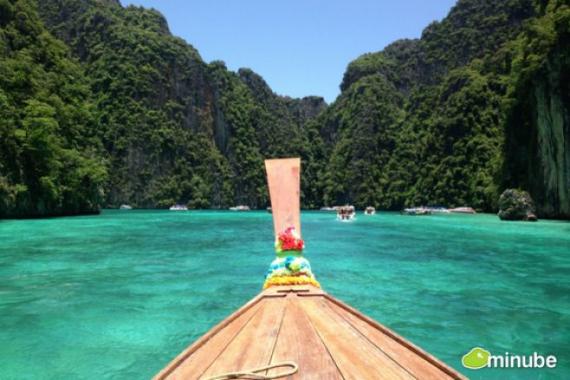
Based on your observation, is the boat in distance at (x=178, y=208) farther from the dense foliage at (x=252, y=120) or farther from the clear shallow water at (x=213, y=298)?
the clear shallow water at (x=213, y=298)

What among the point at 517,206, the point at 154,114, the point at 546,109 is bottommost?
the point at 517,206

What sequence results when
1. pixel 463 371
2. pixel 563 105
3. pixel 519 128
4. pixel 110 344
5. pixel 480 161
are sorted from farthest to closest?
1. pixel 480 161
2. pixel 519 128
3. pixel 563 105
4. pixel 110 344
5. pixel 463 371

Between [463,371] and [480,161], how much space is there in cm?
8954

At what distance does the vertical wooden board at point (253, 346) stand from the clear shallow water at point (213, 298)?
2.68 m

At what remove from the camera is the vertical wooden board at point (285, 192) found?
10.3 metres

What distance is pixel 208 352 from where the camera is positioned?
181 inches

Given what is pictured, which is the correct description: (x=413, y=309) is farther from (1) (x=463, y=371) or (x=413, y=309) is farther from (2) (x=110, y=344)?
(2) (x=110, y=344)

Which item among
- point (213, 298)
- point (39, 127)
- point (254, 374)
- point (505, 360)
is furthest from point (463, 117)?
point (254, 374)

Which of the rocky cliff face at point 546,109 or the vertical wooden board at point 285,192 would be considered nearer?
the vertical wooden board at point 285,192

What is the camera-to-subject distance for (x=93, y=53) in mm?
133375

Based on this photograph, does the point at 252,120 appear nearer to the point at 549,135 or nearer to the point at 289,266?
the point at 549,135

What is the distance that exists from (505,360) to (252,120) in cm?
17404

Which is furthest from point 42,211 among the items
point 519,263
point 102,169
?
point 519,263

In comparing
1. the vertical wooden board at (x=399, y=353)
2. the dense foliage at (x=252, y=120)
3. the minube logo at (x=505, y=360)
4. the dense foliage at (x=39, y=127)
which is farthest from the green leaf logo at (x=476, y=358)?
the dense foliage at (x=39, y=127)
